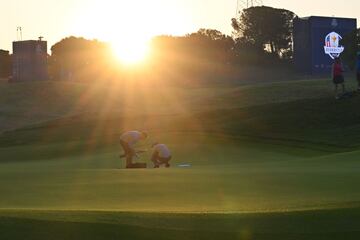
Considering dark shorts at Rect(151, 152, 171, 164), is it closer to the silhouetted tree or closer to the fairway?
the fairway

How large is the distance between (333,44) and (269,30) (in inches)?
2169

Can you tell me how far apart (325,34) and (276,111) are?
171 ft

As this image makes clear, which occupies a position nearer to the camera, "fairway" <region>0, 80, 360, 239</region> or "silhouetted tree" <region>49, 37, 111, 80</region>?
"fairway" <region>0, 80, 360, 239</region>

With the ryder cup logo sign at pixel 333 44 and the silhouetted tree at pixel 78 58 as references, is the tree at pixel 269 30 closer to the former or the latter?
the silhouetted tree at pixel 78 58

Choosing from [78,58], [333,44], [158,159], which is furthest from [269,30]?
[158,159]

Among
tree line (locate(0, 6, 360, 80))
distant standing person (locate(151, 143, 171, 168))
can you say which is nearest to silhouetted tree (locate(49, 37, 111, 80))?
tree line (locate(0, 6, 360, 80))

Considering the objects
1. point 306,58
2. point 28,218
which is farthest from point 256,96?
point 28,218

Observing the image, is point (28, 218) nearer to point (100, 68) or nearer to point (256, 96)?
point (256, 96)

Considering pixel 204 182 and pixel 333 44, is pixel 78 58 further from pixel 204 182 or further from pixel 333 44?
pixel 204 182

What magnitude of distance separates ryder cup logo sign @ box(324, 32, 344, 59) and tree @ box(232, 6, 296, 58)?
49030 mm

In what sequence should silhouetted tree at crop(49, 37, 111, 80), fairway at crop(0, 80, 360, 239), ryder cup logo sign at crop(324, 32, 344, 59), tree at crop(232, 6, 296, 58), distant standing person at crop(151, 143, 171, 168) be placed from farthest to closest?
tree at crop(232, 6, 296, 58)
silhouetted tree at crop(49, 37, 111, 80)
ryder cup logo sign at crop(324, 32, 344, 59)
distant standing person at crop(151, 143, 171, 168)
fairway at crop(0, 80, 360, 239)

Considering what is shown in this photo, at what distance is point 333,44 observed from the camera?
8669 cm

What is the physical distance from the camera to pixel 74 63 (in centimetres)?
13650

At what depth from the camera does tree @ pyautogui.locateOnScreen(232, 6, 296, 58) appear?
458ft
